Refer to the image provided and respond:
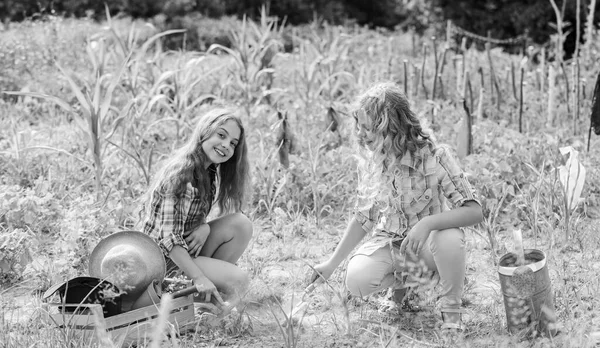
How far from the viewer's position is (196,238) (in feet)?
8.98

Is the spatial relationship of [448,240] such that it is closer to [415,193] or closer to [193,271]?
[415,193]

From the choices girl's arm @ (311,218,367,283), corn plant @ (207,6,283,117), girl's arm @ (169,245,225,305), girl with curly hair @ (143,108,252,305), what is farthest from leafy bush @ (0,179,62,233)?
corn plant @ (207,6,283,117)

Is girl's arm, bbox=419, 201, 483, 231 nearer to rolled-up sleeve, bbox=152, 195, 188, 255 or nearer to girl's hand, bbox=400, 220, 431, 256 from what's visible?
girl's hand, bbox=400, 220, 431, 256

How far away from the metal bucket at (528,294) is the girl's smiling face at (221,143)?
3.42 feet

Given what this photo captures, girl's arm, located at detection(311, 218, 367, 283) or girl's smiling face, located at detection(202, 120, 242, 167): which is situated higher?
girl's smiling face, located at detection(202, 120, 242, 167)

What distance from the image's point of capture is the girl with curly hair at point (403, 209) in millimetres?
2436

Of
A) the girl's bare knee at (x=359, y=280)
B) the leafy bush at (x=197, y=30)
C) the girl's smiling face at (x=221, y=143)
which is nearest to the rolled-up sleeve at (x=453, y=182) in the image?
the girl's bare knee at (x=359, y=280)

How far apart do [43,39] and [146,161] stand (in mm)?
3758

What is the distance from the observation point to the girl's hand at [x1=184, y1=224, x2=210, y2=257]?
2.74 meters

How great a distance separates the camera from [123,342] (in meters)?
2.28

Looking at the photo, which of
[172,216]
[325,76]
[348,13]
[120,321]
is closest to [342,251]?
[172,216]

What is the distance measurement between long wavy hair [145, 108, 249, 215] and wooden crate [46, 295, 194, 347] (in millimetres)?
427

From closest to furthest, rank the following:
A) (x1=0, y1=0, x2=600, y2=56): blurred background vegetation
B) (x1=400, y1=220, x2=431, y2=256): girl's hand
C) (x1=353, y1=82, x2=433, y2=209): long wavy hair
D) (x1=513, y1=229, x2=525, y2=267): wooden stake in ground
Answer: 1. (x1=513, y1=229, x2=525, y2=267): wooden stake in ground
2. (x1=400, y1=220, x2=431, y2=256): girl's hand
3. (x1=353, y1=82, x2=433, y2=209): long wavy hair
4. (x1=0, y1=0, x2=600, y2=56): blurred background vegetation

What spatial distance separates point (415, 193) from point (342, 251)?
0.32 meters
